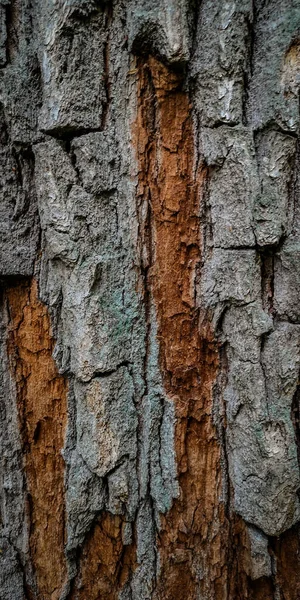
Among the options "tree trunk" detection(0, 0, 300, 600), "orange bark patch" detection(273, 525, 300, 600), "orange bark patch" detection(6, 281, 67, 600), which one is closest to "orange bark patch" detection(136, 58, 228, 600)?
"tree trunk" detection(0, 0, 300, 600)

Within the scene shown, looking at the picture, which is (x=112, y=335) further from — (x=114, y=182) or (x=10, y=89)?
(x=10, y=89)

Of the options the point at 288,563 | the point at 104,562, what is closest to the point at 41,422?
the point at 104,562

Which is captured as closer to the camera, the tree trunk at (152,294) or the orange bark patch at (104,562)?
the tree trunk at (152,294)

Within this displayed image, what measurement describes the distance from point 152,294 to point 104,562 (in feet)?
2.28

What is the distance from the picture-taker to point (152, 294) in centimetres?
104

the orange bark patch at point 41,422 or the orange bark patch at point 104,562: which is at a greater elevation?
the orange bark patch at point 41,422

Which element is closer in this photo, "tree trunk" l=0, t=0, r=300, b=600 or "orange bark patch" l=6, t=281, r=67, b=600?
"tree trunk" l=0, t=0, r=300, b=600

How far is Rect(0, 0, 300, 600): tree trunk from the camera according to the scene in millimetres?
962

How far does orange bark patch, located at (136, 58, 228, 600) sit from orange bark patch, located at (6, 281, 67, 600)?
276 mm

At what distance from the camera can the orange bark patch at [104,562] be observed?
109 centimetres

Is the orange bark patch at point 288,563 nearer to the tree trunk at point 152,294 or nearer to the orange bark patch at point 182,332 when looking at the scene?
the tree trunk at point 152,294

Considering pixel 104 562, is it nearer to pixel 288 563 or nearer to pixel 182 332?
pixel 288 563

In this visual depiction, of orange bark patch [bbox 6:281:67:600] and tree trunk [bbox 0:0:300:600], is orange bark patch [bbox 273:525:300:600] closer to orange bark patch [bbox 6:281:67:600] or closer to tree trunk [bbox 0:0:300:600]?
tree trunk [bbox 0:0:300:600]

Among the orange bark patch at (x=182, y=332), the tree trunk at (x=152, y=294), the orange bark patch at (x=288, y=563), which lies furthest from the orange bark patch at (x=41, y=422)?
the orange bark patch at (x=288, y=563)
